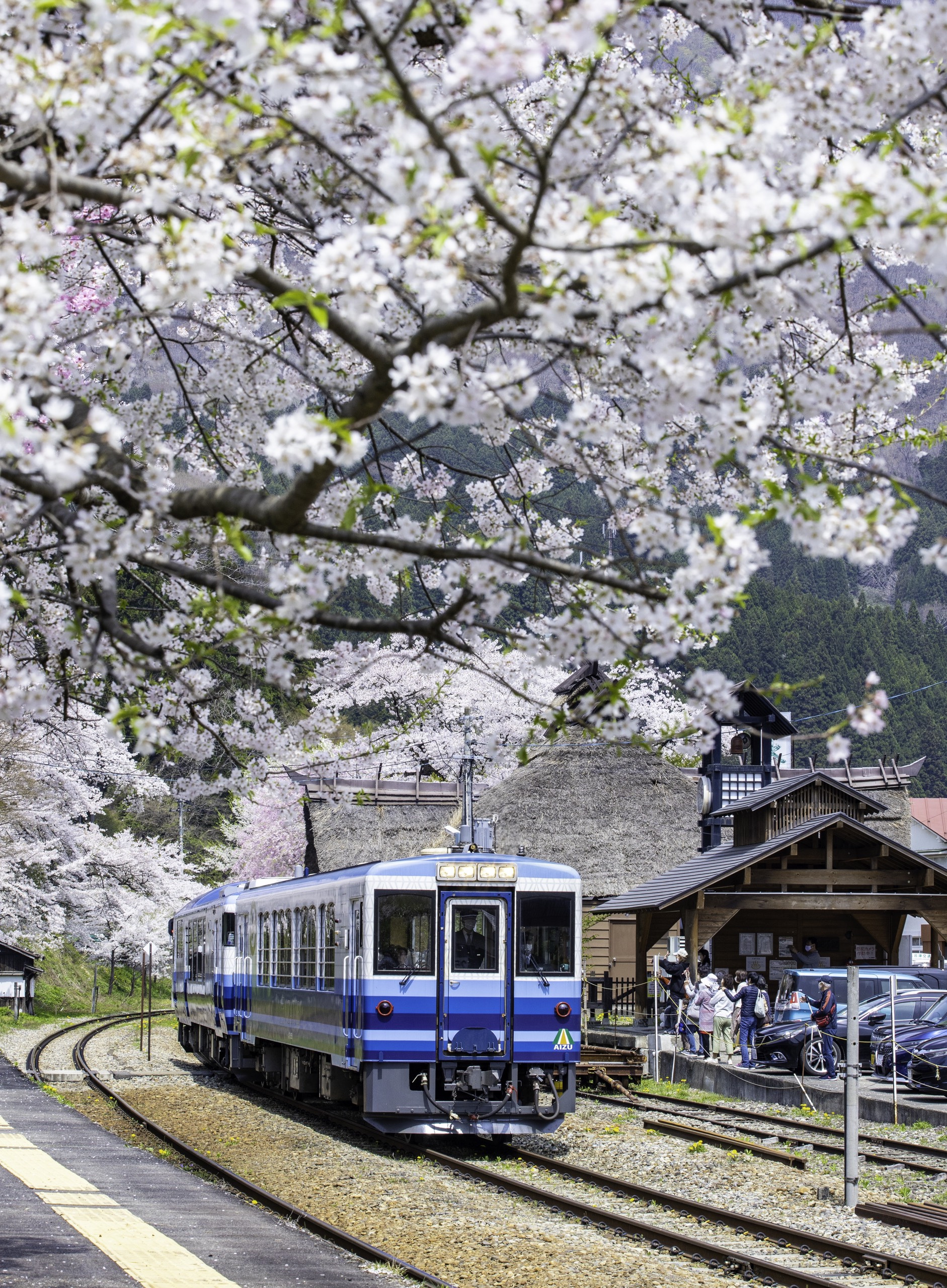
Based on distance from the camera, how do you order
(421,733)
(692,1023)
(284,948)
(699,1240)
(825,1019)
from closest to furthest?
(699,1240)
(284,948)
(825,1019)
(692,1023)
(421,733)

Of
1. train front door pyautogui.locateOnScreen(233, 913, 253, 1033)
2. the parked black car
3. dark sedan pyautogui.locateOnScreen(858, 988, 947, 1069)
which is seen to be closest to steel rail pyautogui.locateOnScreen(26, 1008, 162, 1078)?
train front door pyautogui.locateOnScreen(233, 913, 253, 1033)

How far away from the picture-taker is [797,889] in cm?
2733

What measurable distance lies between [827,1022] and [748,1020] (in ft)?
6.83

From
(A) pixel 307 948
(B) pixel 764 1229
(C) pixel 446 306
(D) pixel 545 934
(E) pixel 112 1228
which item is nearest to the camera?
(C) pixel 446 306

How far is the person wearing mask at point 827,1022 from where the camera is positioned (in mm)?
18641

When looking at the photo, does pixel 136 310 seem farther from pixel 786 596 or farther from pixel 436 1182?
pixel 786 596

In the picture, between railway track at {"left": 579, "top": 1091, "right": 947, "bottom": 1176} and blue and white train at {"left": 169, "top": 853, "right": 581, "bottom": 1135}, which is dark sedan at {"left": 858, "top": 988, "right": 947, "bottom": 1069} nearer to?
railway track at {"left": 579, "top": 1091, "right": 947, "bottom": 1176}

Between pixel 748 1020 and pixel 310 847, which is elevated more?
pixel 310 847

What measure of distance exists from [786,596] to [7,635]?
104 m

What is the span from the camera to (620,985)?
1334 inches

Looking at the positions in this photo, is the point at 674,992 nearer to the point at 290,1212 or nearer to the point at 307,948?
the point at 307,948

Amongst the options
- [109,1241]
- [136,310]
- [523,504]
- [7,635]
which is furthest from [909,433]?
[109,1241]

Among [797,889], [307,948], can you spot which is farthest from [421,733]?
[307,948]

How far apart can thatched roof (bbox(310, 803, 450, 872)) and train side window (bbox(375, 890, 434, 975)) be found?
63.1ft
